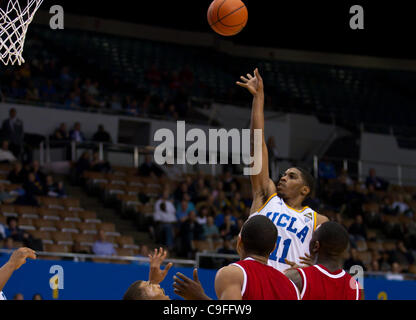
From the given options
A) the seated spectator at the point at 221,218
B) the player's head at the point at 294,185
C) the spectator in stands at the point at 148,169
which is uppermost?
the spectator in stands at the point at 148,169

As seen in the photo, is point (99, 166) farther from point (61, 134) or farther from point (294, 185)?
point (294, 185)

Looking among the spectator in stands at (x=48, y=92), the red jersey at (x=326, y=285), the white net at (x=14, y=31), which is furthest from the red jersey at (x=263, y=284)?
the spectator in stands at (x=48, y=92)

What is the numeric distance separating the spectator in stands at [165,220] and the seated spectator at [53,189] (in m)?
1.81

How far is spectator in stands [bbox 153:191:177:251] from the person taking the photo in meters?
12.9

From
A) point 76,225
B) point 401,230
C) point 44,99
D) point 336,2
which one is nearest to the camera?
point 76,225

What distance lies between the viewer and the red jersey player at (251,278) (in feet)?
11.5

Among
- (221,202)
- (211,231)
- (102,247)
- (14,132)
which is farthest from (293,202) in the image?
(14,132)

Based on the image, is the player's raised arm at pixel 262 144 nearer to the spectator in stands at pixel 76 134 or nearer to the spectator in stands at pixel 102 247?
the spectator in stands at pixel 102 247

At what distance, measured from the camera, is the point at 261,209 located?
5660mm

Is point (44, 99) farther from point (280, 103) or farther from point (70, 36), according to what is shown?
point (280, 103)

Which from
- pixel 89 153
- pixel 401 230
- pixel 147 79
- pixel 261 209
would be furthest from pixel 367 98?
pixel 261 209

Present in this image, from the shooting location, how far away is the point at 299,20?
21266 millimetres

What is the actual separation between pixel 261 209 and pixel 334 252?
153cm

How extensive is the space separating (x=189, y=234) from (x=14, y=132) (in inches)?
192
